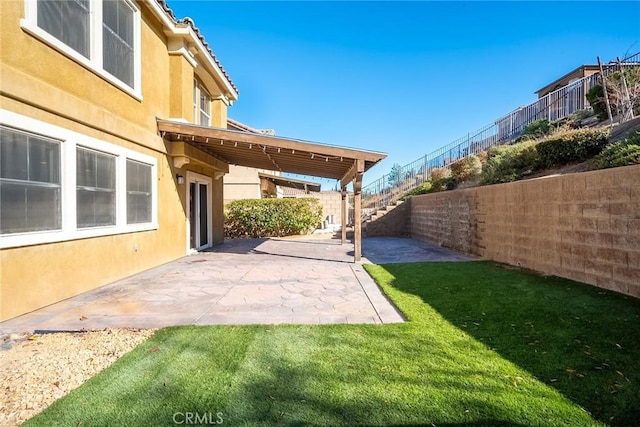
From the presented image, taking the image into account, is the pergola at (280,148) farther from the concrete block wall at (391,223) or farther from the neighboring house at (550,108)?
the neighboring house at (550,108)

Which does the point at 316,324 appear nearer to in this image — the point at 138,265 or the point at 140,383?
the point at 140,383

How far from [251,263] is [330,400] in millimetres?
7593

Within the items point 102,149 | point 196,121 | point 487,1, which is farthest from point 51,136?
point 487,1

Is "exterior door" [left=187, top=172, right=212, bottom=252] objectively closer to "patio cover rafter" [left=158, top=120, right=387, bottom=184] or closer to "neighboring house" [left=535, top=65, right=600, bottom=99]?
"patio cover rafter" [left=158, top=120, right=387, bottom=184]

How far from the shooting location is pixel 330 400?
280 cm

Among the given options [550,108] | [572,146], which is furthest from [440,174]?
A: [572,146]

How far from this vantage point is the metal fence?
1624cm

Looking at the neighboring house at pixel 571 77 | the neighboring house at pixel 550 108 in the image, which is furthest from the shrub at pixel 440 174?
the neighboring house at pixel 571 77

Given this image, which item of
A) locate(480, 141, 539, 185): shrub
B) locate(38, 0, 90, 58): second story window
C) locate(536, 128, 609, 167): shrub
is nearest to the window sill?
locate(38, 0, 90, 58): second story window

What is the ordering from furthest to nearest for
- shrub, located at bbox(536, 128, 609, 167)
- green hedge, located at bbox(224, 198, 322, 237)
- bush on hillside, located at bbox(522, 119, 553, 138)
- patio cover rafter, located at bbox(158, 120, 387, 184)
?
green hedge, located at bbox(224, 198, 322, 237) → bush on hillside, located at bbox(522, 119, 553, 138) → patio cover rafter, located at bbox(158, 120, 387, 184) → shrub, located at bbox(536, 128, 609, 167)

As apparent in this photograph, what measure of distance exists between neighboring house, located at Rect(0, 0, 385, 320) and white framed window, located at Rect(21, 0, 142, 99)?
2cm

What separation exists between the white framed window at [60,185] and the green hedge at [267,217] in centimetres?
986

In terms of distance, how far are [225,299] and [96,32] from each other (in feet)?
19.4

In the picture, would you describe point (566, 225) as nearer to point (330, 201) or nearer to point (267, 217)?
point (267, 217)
